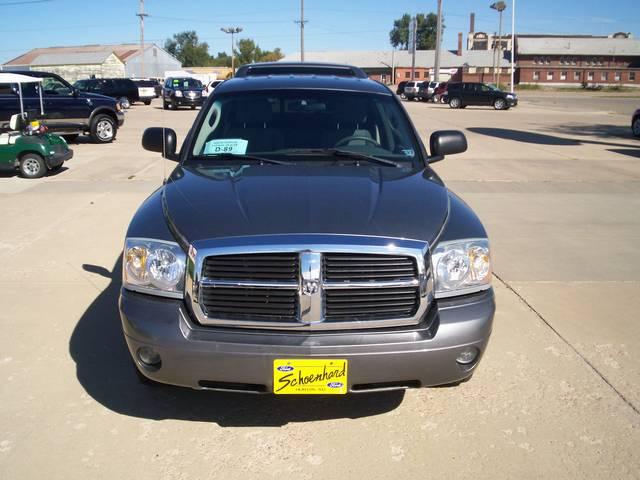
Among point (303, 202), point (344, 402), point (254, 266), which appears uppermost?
point (303, 202)

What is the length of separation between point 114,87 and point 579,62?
78.1 metres

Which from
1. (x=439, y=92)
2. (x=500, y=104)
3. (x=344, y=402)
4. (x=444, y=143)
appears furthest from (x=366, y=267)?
(x=439, y=92)

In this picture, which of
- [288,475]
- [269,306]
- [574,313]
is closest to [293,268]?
[269,306]

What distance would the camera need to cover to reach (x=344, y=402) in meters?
3.46

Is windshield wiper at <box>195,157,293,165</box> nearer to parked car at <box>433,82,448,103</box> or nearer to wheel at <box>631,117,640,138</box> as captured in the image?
wheel at <box>631,117,640,138</box>

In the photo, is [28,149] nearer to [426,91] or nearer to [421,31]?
[426,91]

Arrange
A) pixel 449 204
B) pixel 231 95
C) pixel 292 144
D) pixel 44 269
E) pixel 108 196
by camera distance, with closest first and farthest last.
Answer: pixel 449 204 → pixel 292 144 → pixel 231 95 → pixel 44 269 → pixel 108 196

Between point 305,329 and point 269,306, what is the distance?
20 cm

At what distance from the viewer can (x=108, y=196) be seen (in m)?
9.27

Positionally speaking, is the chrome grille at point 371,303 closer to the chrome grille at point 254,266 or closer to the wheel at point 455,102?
Result: the chrome grille at point 254,266

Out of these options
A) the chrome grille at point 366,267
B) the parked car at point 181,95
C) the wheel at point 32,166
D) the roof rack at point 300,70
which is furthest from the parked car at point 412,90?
the chrome grille at point 366,267

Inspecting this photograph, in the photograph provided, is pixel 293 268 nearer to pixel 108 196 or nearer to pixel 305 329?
pixel 305 329

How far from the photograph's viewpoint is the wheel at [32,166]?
10898 millimetres

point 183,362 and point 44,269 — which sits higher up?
point 183,362
